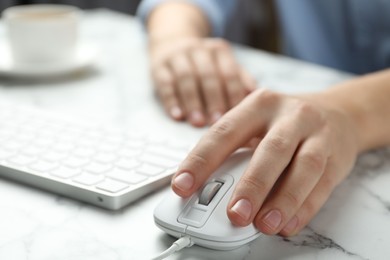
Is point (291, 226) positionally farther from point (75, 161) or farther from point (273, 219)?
point (75, 161)

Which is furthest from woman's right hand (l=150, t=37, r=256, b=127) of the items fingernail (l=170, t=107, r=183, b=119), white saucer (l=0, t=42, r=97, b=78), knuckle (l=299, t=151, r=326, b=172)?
knuckle (l=299, t=151, r=326, b=172)

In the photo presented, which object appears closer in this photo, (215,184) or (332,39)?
(215,184)

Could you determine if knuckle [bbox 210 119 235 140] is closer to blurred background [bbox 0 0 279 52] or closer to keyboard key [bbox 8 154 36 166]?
keyboard key [bbox 8 154 36 166]

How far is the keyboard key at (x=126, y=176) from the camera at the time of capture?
51 centimetres

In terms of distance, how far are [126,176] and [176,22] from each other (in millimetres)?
551

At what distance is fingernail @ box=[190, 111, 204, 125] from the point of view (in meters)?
0.70

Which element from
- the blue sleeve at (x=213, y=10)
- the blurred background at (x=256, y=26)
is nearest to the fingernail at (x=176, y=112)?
the blue sleeve at (x=213, y=10)

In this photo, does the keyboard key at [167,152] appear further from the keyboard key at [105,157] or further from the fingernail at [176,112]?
the fingernail at [176,112]

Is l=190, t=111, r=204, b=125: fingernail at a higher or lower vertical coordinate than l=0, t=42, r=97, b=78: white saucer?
higher

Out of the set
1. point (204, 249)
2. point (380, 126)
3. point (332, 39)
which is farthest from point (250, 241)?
point (332, 39)

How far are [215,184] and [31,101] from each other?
0.41m

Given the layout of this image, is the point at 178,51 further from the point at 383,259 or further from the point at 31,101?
the point at 383,259

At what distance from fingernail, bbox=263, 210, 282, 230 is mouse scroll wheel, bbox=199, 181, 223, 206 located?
0.05 metres

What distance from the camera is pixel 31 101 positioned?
78 cm
